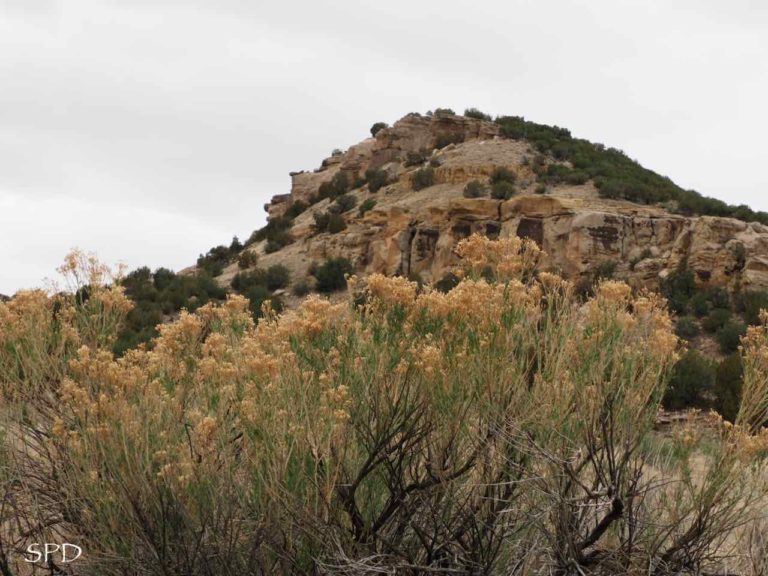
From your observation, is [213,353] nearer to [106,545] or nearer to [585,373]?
[106,545]

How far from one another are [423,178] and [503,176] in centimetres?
378

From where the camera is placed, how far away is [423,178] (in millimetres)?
32406

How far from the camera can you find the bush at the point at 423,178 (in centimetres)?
3222

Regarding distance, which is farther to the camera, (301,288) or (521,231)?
(301,288)

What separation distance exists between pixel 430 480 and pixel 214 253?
1378 inches

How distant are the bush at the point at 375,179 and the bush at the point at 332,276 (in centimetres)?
864

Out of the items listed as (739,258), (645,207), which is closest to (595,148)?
(645,207)

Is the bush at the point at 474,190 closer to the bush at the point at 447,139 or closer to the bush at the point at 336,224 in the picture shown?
the bush at the point at 336,224

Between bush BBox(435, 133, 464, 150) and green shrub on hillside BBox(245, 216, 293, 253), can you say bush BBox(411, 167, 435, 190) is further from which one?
bush BBox(435, 133, 464, 150)

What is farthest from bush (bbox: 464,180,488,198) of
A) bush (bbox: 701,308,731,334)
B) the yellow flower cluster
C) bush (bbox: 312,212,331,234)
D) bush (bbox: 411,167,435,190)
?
the yellow flower cluster

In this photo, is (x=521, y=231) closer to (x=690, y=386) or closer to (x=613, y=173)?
A: (x=613, y=173)

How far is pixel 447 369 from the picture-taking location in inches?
187

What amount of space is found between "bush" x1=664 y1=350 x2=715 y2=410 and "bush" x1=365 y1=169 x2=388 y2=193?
2256 cm

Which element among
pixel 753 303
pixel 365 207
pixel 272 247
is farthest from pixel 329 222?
pixel 753 303
